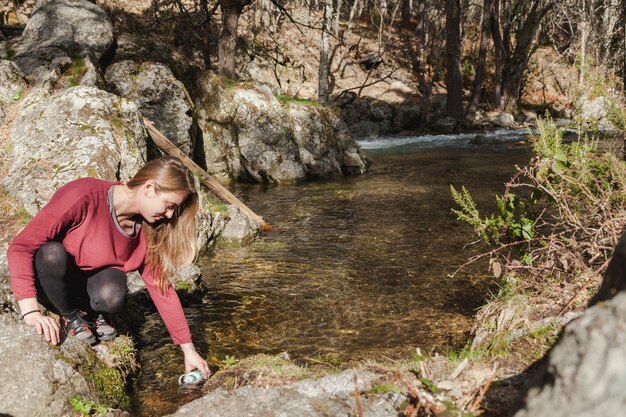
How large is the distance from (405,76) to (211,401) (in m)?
32.0

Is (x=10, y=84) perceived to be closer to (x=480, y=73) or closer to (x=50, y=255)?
(x=50, y=255)

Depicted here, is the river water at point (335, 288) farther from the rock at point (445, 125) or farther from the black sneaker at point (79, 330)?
the rock at point (445, 125)

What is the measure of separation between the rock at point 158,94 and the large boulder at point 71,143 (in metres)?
5.29

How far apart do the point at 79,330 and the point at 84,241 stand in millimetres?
665

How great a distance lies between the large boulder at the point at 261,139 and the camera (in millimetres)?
13203

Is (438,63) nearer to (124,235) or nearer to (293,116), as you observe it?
(293,116)

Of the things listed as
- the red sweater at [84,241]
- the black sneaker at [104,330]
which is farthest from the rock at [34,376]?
the black sneaker at [104,330]

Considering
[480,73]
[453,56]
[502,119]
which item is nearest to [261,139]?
[453,56]

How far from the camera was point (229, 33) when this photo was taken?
1493 centimetres

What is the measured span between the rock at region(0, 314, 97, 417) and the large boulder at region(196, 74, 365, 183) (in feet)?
32.5

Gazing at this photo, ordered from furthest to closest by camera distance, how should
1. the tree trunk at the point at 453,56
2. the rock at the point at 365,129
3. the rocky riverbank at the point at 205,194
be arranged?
the rock at the point at 365,129
the tree trunk at the point at 453,56
the rocky riverbank at the point at 205,194

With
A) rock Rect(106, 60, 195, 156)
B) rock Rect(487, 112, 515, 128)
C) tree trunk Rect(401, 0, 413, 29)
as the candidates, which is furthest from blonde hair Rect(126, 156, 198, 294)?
tree trunk Rect(401, 0, 413, 29)

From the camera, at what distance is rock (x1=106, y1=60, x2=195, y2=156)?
11945mm

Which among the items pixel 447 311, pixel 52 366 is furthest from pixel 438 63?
pixel 52 366
